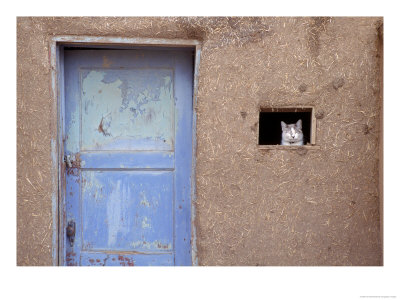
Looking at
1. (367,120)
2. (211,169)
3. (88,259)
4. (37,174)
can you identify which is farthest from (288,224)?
(37,174)

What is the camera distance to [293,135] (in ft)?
9.50

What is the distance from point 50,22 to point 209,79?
1.28 meters

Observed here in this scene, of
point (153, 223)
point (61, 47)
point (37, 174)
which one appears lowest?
point (153, 223)

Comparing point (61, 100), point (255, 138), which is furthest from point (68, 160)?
point (255, 138)

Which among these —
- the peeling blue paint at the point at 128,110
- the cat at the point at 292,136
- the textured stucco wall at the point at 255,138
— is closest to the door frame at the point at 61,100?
the textured stucco wall at the point at 255,138

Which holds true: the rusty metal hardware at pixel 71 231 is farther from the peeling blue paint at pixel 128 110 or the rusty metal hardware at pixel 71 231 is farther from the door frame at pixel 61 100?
the peeling blue paint at pixel 128 110

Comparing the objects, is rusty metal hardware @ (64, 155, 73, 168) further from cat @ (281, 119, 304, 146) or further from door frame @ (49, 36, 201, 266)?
cat @ (281, 119, 304, 146)

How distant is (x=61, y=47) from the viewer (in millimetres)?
2871

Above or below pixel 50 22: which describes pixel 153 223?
below

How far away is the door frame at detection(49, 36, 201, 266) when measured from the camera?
9.00 ft

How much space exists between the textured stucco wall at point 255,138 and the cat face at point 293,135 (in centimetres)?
19

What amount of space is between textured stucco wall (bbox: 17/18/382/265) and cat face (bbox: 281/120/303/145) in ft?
0.63

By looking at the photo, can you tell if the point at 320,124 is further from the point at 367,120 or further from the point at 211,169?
the point at 211,169

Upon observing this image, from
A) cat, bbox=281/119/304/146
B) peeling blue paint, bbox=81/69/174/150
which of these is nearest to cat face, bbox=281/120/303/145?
cat, bbox=281/119/304/146
